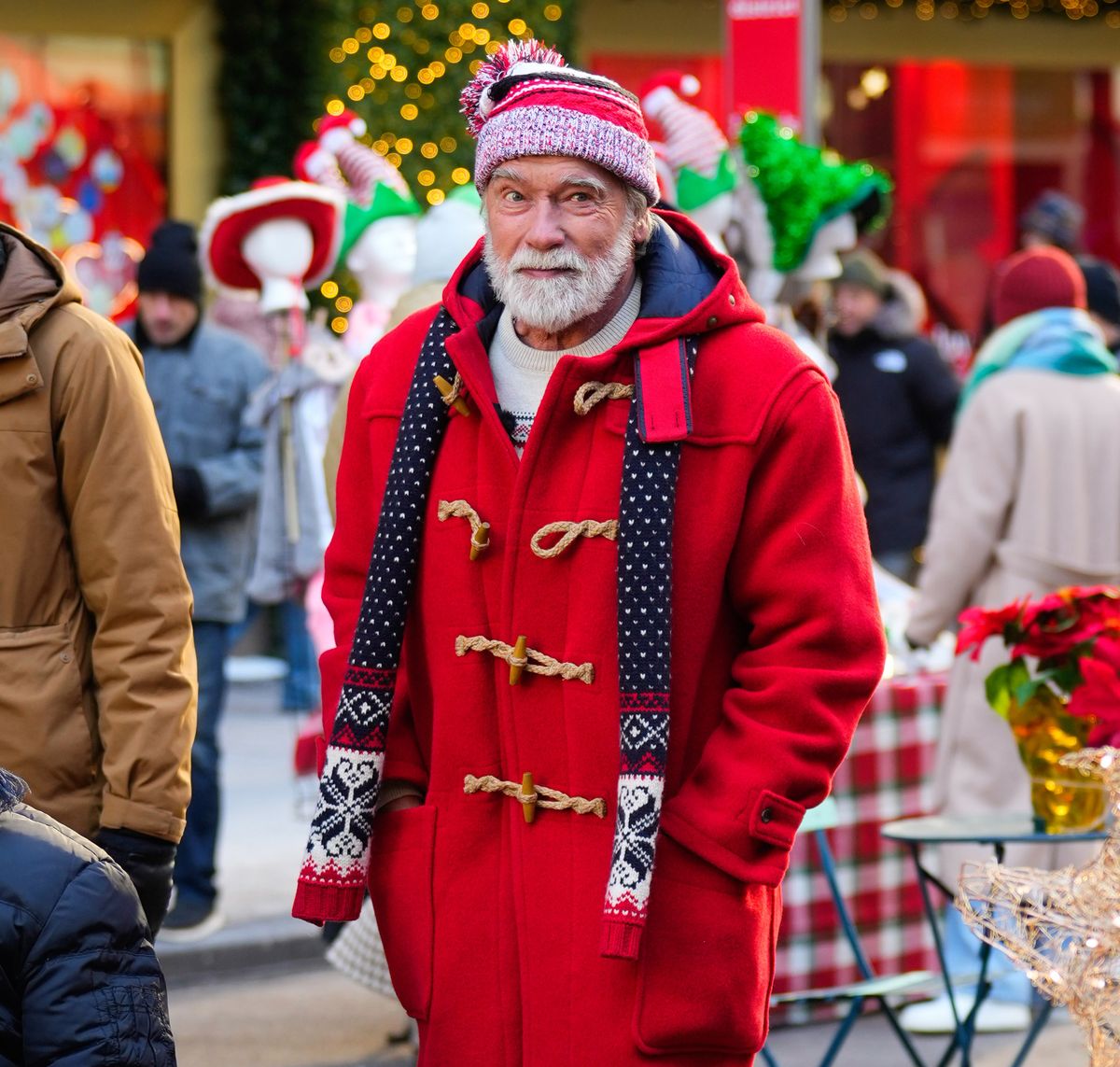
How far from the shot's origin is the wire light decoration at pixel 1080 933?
3521mm

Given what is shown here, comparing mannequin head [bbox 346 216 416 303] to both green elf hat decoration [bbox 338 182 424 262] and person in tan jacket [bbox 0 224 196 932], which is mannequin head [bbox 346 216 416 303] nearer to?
green elf hat decoration [bbox 338 182 424 262]

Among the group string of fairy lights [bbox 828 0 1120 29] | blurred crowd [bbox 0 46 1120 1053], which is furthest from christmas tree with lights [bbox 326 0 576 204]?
string of fairy lights [bbox 828 0 1120 29]

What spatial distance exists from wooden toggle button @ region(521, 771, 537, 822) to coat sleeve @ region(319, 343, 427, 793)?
250 millimetres

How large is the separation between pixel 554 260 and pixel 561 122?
0.21 m

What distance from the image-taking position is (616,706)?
3.32 metres

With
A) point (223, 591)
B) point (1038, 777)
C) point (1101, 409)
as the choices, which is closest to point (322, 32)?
point (223, 591)

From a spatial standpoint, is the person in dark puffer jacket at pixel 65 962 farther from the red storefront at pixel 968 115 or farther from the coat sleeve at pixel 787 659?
the red storefront at pixel 968 115

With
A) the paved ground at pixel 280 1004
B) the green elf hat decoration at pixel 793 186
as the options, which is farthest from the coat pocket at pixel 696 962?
the green elf hat decoration at pixel 793 186

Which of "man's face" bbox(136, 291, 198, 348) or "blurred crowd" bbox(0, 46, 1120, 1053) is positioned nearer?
"blurred crowd" bbox(0, 46, 1120, 1053)

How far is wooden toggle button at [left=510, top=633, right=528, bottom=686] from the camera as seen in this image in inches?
131

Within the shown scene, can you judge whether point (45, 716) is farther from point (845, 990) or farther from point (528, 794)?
point (845, 990)

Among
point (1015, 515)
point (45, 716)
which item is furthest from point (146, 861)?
point (1015, 515)

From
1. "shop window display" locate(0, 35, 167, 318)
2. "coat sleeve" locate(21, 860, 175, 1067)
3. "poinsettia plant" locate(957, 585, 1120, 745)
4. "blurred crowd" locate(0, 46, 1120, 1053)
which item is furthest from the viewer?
"shop window display" locate(0, 35, 167, 318)

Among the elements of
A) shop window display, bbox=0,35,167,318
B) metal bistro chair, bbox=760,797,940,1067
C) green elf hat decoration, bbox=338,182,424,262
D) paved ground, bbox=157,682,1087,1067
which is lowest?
paved ground, bbox=157,682,1087,1067
